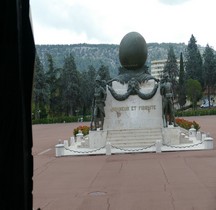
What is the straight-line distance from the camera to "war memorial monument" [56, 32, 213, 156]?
1908 cm

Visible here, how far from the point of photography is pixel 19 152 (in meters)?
2.23

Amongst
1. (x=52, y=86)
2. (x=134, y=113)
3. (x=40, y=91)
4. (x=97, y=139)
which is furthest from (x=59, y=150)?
(x=52, y=86)

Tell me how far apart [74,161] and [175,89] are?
6164cm

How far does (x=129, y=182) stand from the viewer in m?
10.2

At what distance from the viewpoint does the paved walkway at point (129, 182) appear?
786cm

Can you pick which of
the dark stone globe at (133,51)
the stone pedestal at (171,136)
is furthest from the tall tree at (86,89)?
the stone pedestal at (171,136)

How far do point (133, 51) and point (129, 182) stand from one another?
40.8 ft

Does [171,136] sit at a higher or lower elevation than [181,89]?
lower

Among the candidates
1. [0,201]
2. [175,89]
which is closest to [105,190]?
[0,201]

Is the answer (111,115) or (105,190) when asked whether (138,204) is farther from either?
(111,115)

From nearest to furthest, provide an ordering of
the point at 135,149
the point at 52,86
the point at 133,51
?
the point at 135,149 → the point at 133,51 → the point at 52,86

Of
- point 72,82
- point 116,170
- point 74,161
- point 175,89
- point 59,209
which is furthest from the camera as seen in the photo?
point 175,89

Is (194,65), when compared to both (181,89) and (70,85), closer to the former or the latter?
(181,89)

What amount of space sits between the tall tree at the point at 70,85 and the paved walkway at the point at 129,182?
52.2 meters
